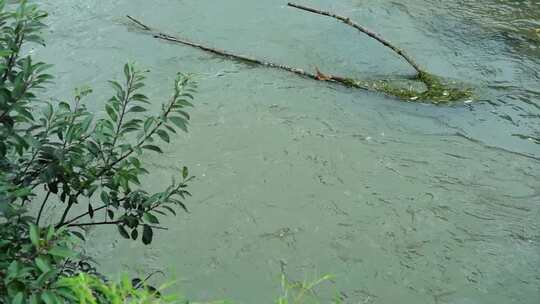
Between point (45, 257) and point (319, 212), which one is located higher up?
point (45, 257)

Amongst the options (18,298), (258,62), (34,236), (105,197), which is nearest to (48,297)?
(18,298)

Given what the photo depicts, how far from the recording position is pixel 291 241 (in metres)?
3.28

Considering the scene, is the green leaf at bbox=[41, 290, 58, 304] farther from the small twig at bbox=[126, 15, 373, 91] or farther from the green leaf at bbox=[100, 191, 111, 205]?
the small twig at bbox=[126, 15, 373, 91]

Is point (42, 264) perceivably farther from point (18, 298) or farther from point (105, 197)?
point (105, 197)

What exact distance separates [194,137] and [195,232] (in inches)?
31.3

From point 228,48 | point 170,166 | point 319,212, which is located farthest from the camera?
point 228,48

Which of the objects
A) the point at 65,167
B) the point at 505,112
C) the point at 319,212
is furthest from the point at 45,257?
the point at 505,112

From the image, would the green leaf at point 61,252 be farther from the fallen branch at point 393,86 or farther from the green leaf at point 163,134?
the fallen branch at point 393,86

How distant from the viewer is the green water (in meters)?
3.15

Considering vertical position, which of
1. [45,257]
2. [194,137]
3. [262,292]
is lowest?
[262,292]

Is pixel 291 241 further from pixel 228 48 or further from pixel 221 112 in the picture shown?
pixel 228 48

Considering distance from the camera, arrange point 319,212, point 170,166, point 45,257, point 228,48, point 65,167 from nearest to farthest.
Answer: point 45,257, point 65,167, point 319,212, point 170,166, point 228,48

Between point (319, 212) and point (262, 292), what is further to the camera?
point (319, 212)

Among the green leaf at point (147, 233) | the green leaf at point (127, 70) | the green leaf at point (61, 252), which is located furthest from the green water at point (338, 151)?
the green leaf at point (61, 252)
